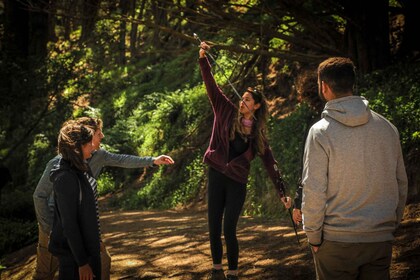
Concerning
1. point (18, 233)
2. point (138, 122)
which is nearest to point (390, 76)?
point (18, 233)

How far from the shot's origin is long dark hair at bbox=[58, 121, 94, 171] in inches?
175

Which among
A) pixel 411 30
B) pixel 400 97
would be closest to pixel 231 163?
pixel 400 97

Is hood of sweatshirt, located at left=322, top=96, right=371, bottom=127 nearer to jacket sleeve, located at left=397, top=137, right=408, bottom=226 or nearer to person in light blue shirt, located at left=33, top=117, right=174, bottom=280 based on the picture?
jacket sleeve, located at left=397, top=137, right=408, bottom=226

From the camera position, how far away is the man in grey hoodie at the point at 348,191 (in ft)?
12.0

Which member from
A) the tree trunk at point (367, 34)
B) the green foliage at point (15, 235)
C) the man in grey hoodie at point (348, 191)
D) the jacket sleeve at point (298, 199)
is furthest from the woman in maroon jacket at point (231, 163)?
the green foliage at point (15, 235)

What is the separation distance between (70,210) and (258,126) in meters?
2.60

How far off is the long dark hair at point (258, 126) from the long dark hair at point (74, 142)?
6.64 feet

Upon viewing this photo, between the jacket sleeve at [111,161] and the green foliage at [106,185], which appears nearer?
the jacket sleeve at [111,161]

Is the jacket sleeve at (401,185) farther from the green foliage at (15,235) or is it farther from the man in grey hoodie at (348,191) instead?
the green foliage at (15,235)

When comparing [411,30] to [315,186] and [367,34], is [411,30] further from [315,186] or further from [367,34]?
[315,186]

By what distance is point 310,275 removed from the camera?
22.1 ft

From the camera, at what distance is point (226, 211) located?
245 inches

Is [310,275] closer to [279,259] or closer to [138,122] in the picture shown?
[279,259]

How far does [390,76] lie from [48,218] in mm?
8243
